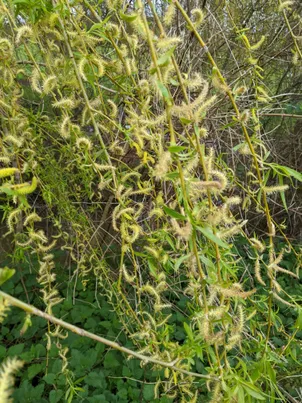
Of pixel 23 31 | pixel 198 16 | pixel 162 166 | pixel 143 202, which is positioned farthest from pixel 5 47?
pixel 143 202

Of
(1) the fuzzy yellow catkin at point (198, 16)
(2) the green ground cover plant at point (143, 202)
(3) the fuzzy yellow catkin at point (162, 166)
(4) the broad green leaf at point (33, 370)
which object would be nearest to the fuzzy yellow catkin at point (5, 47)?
(2) the green ground cover plant at point (143, 202)

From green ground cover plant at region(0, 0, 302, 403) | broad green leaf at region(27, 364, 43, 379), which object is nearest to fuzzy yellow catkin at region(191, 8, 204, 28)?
green ground cover plant at region(0, 0, 302, 403)

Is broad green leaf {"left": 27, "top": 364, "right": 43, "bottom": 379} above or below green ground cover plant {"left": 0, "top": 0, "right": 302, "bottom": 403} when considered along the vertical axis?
below

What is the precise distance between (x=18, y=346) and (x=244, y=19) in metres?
2.22

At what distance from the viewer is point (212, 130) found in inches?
78.8

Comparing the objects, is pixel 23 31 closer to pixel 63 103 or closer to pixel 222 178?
pixel 63 103

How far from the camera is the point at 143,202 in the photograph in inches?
73.7

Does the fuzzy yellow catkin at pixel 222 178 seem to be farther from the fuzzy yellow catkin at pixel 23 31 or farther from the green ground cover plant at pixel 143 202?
the fuzzy yellow catkin at pixel 23 31

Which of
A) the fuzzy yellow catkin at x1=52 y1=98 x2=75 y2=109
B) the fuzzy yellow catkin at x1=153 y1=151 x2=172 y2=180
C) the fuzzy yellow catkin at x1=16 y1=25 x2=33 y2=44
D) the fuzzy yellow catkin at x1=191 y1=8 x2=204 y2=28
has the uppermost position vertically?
the fuzzy yellow catkin at x1=16 y1=25 x2=33 y2=44

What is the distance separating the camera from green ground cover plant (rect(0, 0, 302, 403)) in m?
0.72

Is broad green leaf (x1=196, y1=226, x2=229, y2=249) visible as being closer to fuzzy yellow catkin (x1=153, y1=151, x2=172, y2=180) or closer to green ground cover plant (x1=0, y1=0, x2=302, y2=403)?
green ground cover plant (x1=0, y1=0, x2=302, y2=403)

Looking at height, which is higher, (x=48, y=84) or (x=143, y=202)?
(x=48, y=84)

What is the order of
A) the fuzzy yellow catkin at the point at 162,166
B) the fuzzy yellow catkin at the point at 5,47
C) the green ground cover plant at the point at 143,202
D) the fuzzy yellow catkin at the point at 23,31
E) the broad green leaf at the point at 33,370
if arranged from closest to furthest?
1. the fuzzy yellow catkin at the point at 162,166
2. the green ground cover plant at the point at 143,202
3. the fuzzy yellow catkin at the point at 23,31
4. the fuzzy yellow catkin at the point at 5,47
5. the broad green leaf at the point at 33,370

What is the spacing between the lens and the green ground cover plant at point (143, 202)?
72cm
